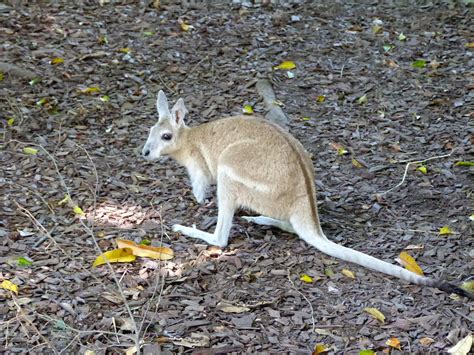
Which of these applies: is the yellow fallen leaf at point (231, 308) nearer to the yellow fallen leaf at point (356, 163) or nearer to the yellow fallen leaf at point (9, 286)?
the yellow fallen leaf at point (9, 286)

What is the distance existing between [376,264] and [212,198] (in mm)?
1956

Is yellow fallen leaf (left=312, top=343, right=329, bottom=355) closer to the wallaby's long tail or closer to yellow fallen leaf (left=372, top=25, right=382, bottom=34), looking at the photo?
the wallaby's long tail

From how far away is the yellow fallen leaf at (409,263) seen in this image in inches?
218

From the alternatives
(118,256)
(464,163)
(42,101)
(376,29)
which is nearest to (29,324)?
(118,256)

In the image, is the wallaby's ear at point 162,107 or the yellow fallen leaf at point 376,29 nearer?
the wallaby's ear at point 162,107

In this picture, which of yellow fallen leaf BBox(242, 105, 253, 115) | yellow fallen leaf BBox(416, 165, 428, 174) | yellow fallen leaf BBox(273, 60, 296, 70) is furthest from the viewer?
yellow fallen leaf BBox(273, 60, 296, 70)

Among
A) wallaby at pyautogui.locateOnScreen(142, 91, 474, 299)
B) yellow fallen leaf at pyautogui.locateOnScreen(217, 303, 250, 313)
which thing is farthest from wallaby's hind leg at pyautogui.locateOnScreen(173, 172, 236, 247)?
yellow fallen leaf at pyautogui.locateOnScreen(217, 303, 250, 313)

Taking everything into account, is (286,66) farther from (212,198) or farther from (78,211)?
(78,211)

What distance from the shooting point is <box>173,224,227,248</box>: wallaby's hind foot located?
5945mm

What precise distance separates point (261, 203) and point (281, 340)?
1.34 meters

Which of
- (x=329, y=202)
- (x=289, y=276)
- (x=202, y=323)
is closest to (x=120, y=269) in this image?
(x=202, y=323)

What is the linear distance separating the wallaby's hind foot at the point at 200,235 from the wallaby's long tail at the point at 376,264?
72 centimetres

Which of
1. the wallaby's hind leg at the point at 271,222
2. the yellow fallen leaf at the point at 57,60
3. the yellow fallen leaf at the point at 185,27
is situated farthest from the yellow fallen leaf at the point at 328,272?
the yellow fallen leaf at the point at 185,27

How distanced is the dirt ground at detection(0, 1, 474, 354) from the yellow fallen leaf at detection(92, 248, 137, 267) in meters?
0.07
